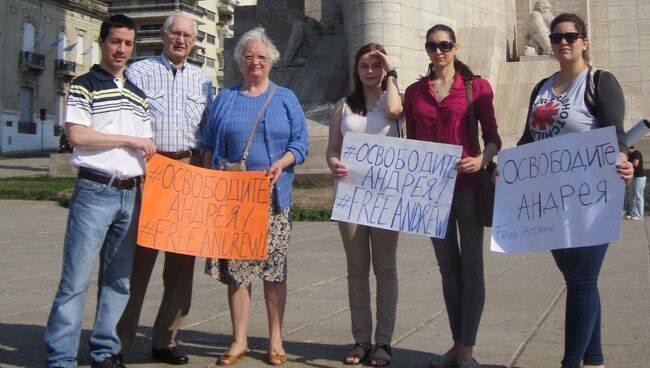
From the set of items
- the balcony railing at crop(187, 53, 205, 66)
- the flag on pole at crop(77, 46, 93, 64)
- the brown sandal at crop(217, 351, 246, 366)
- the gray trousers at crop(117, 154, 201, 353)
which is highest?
the balcony railing at crop(187, 53, 205, 66)

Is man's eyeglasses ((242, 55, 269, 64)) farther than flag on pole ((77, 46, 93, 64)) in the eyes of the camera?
No

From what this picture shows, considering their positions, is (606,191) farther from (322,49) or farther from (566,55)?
(322,49)

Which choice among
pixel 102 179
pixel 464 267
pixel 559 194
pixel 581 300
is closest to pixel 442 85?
pixel 559 194

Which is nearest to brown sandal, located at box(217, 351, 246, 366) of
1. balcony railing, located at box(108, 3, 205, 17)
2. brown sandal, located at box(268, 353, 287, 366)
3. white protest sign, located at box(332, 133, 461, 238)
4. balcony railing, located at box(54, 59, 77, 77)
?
brown sandal, located at box(268, 353, 287, 366)

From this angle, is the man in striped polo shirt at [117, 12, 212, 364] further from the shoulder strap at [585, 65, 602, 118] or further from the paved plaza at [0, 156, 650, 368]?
the shoulder strap at [585, 65, 602, 118]

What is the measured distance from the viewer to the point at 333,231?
13.0 m

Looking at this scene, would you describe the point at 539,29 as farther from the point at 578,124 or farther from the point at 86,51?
the point at 86,51

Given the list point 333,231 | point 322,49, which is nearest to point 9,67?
point 322,49

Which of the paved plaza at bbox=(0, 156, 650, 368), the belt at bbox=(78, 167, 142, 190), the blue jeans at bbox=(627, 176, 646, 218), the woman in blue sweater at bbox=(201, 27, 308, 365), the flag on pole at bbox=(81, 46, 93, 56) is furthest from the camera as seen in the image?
the flag on pole at bbox=(81, 46, 93, 56)

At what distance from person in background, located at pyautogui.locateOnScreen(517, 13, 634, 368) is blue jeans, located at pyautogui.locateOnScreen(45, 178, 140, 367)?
2515 mm

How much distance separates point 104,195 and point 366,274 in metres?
1.74

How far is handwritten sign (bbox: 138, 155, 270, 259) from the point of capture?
486 cm

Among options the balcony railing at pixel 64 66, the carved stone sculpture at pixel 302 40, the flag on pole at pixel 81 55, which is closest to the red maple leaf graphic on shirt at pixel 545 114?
the carved stone sculpture at pixel 302 40

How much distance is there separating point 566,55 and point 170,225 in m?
2.55
